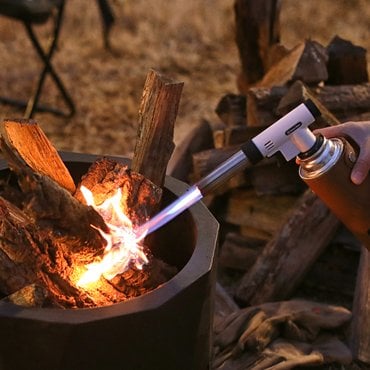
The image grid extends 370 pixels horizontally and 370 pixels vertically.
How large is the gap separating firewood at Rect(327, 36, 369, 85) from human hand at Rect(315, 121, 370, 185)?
1283mm

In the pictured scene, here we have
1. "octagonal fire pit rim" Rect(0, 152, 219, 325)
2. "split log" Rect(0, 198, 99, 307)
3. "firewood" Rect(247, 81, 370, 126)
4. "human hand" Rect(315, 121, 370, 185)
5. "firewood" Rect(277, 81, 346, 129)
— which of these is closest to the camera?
"octagonal fire pit rim" Rect(0, 152, 219, 325)

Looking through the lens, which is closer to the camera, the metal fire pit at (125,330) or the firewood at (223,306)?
the metal fire pit at (125,330)

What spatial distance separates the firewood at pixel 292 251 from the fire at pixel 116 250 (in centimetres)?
103

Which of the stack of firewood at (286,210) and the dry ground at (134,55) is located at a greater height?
the dry ground at (134,55)

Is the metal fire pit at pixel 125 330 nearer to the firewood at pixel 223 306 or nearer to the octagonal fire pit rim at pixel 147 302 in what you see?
the octagonal fire pit rim at pixel 147 302

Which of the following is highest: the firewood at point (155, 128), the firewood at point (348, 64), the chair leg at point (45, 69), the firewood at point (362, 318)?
the chair leg at point (45, 69)

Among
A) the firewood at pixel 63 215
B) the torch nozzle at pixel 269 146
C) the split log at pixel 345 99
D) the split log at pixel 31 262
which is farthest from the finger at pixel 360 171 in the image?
the split log at pixel 345 99

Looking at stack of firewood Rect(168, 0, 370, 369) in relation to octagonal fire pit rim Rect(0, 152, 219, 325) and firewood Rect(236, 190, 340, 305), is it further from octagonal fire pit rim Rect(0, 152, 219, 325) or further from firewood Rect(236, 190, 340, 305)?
octagonal fire pit rim Rect(0, 152, 219, 325)

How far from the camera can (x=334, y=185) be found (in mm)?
1837

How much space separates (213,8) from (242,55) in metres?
2.38

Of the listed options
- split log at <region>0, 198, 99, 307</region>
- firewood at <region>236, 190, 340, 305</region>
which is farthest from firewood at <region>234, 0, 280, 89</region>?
split log at <region>0, 198, 99, 307</region>

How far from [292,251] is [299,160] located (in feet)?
3.38

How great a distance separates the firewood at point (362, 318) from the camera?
95.9 inches

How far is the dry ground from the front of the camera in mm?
4539
